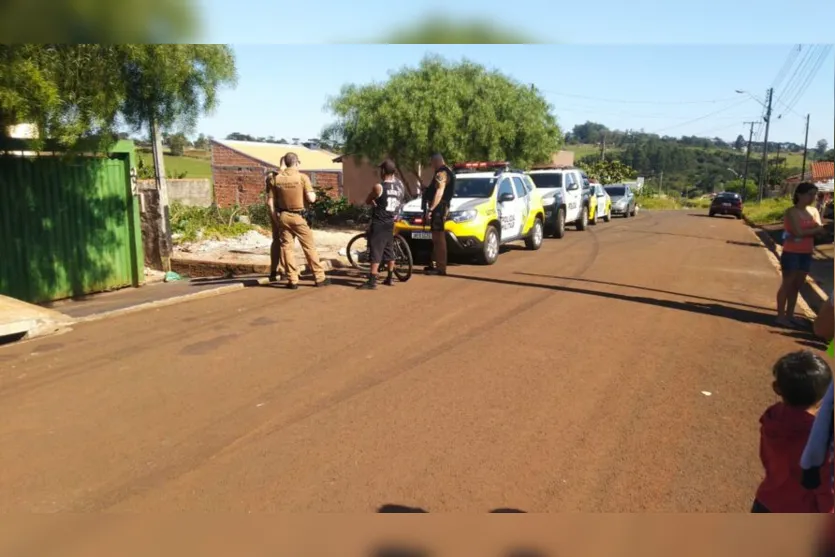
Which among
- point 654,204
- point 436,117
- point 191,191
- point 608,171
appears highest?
point 436,117

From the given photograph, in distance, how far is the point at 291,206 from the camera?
9.25 meters

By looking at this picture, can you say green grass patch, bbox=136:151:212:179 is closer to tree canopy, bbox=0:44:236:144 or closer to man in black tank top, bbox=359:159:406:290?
tree canopy, bbox=0:44:236:144

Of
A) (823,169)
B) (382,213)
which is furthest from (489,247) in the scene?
(823,169)

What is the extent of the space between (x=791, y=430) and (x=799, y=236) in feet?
17.5

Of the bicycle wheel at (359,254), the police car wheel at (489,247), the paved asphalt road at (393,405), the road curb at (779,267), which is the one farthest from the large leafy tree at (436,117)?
the paved asphalt road at (393,405)

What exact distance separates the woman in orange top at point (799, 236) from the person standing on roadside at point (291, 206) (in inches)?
228

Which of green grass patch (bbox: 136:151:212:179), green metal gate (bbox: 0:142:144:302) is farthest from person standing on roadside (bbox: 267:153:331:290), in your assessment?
green grass patch (bbox: 136:151:212:179)

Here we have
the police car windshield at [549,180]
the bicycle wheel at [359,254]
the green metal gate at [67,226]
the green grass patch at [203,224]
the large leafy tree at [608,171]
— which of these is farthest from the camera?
the large leafy tree at [608,171]

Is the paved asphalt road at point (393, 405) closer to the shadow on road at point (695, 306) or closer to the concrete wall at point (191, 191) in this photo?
the shadow on road at point (695, 306)

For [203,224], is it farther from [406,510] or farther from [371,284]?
[406,510]

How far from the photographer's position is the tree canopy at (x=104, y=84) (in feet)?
21.7

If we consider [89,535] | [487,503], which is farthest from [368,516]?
[89,535]

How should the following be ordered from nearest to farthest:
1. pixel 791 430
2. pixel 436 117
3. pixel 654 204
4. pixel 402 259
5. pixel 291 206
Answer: pixel 791 430 < pixel 291 206 < pixel 402 259 < pixel 436 117 < pixel 654 204

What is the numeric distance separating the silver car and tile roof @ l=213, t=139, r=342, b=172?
14.9 metres
